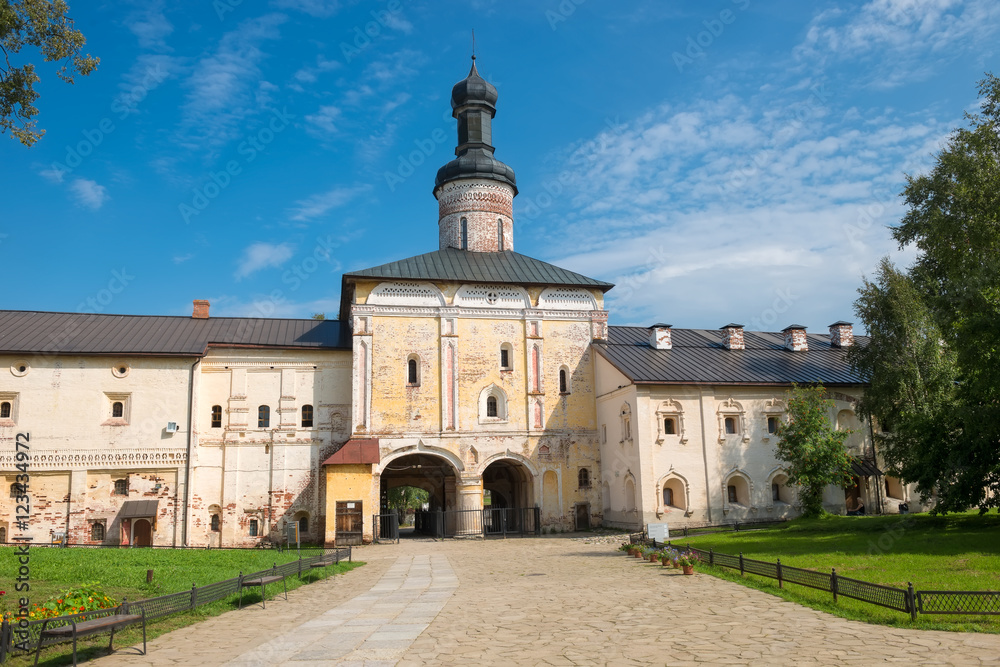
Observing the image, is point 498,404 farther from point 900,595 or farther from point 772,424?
point 900,595

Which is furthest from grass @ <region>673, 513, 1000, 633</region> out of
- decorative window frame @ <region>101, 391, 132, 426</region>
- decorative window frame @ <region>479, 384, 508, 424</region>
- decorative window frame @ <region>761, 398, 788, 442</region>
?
decorative window frame @ <region>101, 391, 132, 426</region>

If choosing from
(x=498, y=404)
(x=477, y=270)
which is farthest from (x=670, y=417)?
(x=477, y=270)

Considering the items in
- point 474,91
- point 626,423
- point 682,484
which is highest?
point 474,91

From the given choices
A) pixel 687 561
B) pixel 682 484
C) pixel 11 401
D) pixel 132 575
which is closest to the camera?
pixel 132 575

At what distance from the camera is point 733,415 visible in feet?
95.8

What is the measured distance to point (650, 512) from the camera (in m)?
26.7

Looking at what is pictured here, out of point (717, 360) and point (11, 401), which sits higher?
point (717, 360)

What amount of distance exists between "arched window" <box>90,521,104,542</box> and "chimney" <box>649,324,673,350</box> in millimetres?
22567

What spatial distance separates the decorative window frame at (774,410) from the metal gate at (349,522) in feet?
54.1

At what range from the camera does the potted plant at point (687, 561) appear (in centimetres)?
1498

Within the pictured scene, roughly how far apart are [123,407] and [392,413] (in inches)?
388

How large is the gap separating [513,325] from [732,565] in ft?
54.3

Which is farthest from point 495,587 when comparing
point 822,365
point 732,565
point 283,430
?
point 822,365

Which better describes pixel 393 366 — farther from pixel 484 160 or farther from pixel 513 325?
pixel 484 160
